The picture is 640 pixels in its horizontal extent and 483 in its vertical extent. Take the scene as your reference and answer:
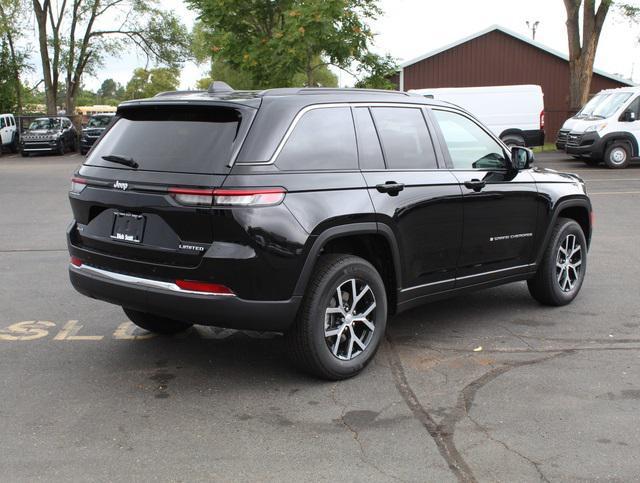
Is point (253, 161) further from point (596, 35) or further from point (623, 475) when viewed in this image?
point (596, 35)

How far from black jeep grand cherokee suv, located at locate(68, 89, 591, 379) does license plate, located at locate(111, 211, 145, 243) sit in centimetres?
1

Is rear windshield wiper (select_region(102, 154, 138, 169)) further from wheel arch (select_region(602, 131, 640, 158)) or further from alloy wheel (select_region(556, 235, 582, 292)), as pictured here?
wheel arch (select_region(602, 131, 640, 158))

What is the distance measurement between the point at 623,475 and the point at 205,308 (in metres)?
2.27

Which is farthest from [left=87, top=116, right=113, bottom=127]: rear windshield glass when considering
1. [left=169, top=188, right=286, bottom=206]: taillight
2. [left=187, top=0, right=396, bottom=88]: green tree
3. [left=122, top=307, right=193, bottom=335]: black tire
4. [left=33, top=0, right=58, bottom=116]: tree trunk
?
[left=169, top=188, right=286, bottom=206]: taillight

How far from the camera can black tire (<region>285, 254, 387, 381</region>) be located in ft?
14.2

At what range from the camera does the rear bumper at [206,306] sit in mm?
4094

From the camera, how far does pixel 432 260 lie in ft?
16.7

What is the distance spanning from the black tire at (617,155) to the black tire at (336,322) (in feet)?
59.6

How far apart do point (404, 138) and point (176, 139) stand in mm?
1607

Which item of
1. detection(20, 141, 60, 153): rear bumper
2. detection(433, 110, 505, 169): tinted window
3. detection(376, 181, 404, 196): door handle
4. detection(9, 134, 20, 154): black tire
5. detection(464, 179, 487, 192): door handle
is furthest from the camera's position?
detection(9, 134, 20, 154): black tire

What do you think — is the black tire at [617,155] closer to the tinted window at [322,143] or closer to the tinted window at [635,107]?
the tinted window at [635,107]

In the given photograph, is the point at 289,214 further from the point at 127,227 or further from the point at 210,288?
the point at 127,227

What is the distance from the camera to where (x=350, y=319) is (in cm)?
456

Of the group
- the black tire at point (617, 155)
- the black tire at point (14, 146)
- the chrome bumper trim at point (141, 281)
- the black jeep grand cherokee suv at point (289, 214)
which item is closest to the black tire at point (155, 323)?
the black jeep grand cherokee suv at point (289, 214)
